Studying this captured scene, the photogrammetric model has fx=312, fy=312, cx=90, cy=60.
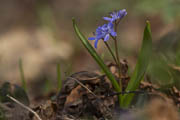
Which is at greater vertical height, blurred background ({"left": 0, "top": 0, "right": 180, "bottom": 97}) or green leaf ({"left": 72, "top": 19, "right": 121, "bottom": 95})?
blurred background ({"left": 0, "top": 0, "right": 180, "bottom": 97})

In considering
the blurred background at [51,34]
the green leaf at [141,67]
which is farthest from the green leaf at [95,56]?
the blurred background at [51,34]

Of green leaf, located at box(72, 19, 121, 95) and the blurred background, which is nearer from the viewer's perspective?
green leaf, located at box(72, 19, 121, 95)

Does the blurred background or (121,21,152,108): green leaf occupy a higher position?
the blurred background

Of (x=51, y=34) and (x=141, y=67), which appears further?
(x=51, y=34)

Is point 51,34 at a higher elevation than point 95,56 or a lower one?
higher

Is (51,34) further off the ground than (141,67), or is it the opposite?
(51,34)

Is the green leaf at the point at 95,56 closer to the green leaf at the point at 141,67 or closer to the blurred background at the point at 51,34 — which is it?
the green leaf at the point at 141,67

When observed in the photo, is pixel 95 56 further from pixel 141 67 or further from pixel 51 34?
pixel 51 34

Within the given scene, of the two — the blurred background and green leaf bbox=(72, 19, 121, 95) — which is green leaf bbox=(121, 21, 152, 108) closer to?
green leaf bbox=(72, 19, 121, 95)

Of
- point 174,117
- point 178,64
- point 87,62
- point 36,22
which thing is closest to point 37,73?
point 87,62

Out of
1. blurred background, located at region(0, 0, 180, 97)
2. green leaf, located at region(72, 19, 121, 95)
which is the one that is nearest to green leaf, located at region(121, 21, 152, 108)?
green leaf, located at region(72, 19, 121, 95)

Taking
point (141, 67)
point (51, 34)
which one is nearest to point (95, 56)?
point (141, 67)
